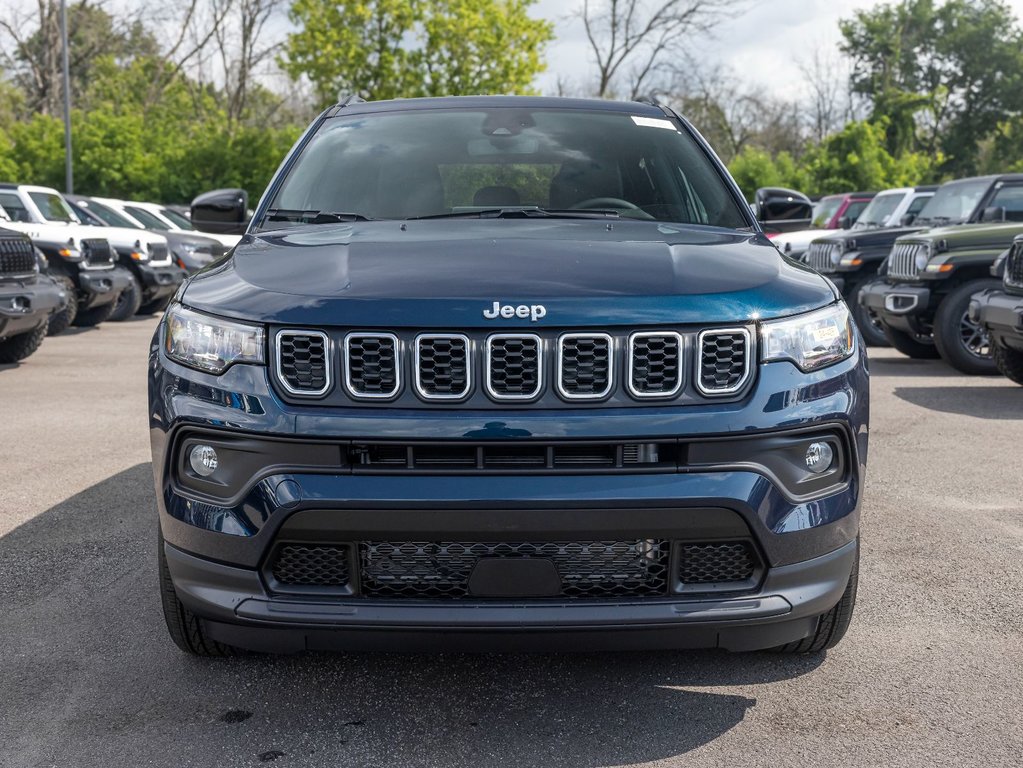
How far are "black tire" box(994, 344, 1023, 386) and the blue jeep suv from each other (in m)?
7.14

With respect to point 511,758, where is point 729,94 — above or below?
above

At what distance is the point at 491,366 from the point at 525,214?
1.20 metres

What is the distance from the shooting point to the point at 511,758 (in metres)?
2.88

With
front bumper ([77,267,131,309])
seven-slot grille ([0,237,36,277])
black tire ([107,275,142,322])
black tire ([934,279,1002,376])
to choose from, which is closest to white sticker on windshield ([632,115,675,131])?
black tire ([934,279,1002,376])

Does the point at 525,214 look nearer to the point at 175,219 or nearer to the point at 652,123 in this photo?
the point at 652,123

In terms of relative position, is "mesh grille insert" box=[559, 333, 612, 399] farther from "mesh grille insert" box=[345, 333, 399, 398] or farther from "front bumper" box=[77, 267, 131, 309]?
"front bumper" box=[77, 267, 131, 309]

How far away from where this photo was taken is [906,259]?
443 inches

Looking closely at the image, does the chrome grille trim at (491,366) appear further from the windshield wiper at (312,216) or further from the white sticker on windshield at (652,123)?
the white sticker on windshield at (652,123)

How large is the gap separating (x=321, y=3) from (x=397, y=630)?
106ft

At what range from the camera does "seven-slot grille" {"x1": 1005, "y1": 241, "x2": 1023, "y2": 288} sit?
29.0ft

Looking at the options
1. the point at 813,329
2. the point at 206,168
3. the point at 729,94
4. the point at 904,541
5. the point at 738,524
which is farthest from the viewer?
the point at 729,94

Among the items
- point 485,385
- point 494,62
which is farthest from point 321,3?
point 485,385

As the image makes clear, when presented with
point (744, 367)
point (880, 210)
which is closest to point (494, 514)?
point (744, 367)

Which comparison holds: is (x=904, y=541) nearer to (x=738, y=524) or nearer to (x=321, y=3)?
(x=738, y=524)
